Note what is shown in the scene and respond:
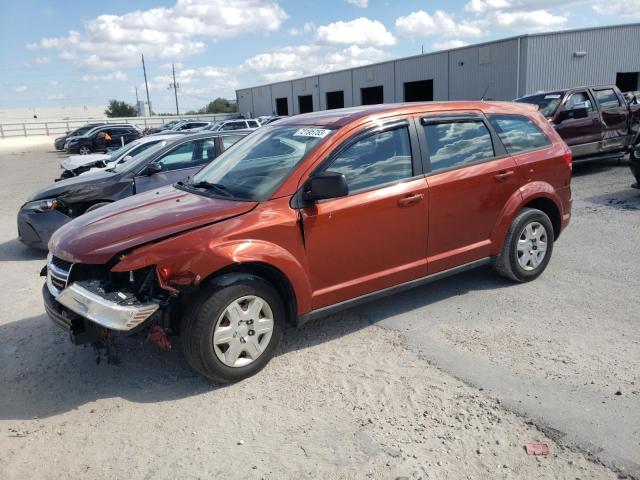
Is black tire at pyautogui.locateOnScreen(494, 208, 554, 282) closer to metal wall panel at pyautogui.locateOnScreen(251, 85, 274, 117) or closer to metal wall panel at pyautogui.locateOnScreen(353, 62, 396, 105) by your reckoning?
metal wall panel at pyautogui.locateOnScreen(353, 62, 396, 105)

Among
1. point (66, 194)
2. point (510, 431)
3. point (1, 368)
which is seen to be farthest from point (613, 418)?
point (66, 194)

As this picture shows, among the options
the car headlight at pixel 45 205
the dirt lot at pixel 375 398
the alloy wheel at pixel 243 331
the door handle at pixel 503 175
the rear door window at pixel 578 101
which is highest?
the rear door window at pixel 578 101

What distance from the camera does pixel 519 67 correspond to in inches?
1034

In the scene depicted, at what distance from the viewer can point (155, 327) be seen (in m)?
3.59

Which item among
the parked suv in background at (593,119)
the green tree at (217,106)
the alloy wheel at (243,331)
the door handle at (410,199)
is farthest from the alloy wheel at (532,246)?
the green tree at (217,106)

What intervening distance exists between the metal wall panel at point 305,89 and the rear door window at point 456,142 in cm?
4321

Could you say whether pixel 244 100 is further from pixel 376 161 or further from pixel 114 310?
pixel 114 310

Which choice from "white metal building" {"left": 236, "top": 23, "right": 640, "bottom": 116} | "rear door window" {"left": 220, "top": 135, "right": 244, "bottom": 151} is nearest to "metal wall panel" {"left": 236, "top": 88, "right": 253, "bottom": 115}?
"white metal building" {"left": 236, "top": 23, "right": 640, "bottom": 116}

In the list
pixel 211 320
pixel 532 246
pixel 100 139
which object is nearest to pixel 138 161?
pixel 211 320

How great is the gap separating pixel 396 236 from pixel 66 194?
203 inches

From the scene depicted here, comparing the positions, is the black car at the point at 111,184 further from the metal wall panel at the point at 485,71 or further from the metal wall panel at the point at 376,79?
the metal wall panel at the point at 376,79

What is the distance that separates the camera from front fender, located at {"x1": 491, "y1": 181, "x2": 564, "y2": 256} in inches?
201

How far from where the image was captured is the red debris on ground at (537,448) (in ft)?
9.59

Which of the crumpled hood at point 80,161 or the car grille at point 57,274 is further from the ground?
the crumpled hood at point 80,161
